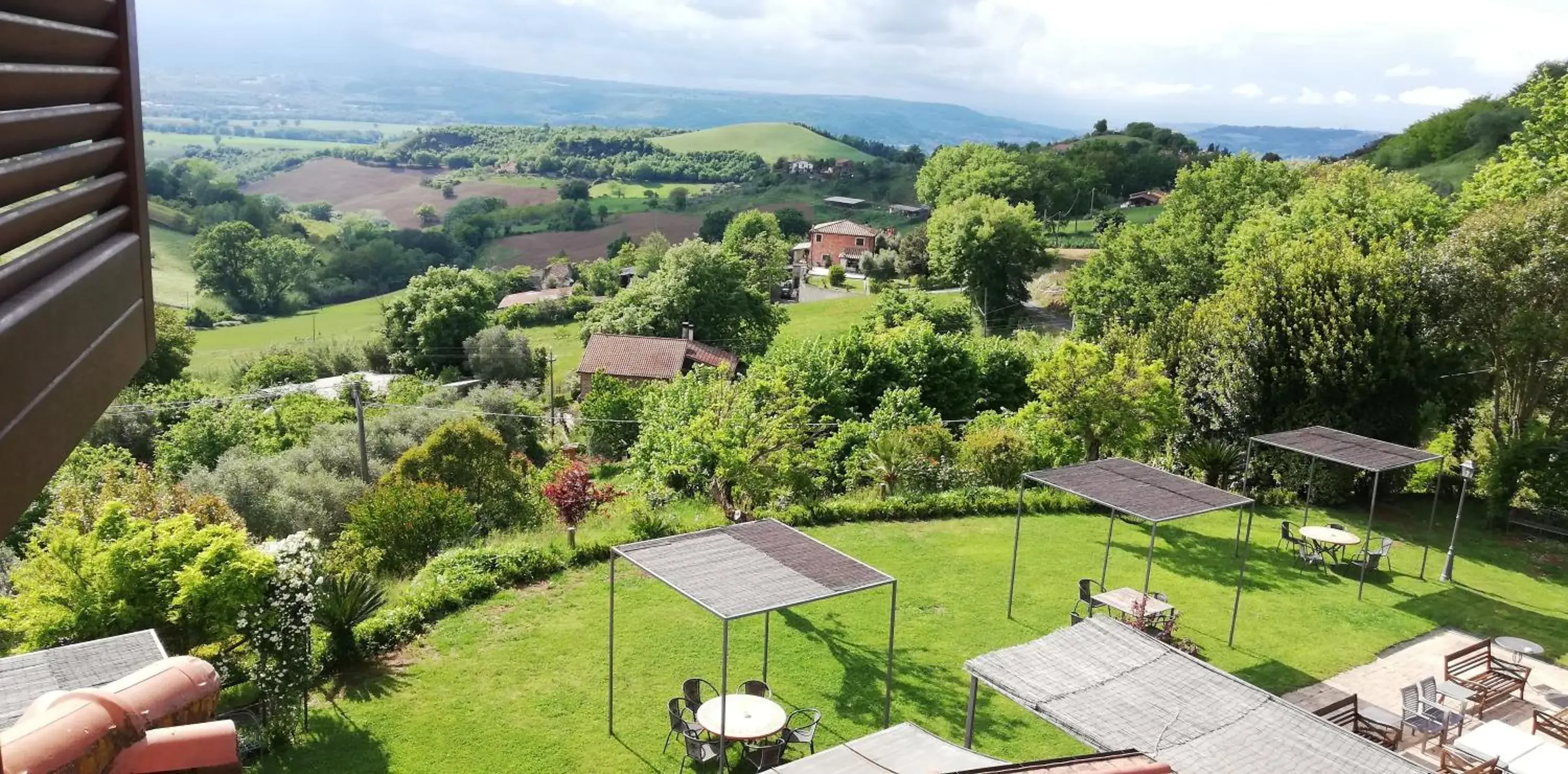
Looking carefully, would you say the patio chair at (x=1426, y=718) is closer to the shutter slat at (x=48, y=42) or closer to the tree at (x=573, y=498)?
the tree at (x=573, y=498)

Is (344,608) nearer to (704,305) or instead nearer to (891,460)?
(891,460)

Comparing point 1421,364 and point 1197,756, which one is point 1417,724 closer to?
point 1197,756

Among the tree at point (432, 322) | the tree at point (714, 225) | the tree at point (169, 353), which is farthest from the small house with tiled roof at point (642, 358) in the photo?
the tree at point (714, 225)

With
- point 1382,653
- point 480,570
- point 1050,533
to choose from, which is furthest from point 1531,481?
point 480,570

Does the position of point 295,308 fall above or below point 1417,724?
below

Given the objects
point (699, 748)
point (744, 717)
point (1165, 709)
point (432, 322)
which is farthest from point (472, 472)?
point (432, 322)

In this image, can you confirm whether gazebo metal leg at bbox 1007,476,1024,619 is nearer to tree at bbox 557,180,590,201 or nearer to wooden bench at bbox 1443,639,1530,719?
wooden bench at bbox 1443,639,1530,719
